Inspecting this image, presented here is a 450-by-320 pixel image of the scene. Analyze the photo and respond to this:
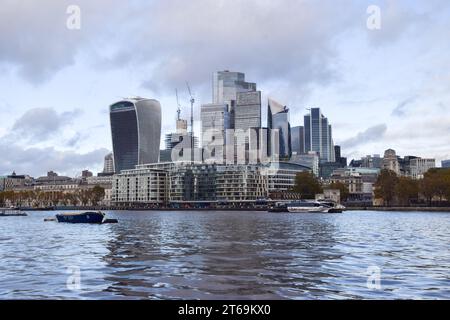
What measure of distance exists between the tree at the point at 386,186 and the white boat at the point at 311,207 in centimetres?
2300

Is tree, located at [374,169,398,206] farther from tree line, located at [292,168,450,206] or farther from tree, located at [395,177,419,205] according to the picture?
tree, located at [395,177,419,205]

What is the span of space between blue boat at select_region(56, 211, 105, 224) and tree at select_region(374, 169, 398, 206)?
268ft

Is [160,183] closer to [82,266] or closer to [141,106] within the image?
[141,106]

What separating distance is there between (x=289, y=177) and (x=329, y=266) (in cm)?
15323

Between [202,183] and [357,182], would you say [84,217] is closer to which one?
[202,183]

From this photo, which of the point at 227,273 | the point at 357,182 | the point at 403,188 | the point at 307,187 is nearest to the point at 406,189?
the point at 403,188

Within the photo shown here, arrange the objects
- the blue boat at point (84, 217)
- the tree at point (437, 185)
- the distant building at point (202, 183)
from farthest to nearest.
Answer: the distant building at point (202, 183), the tree at point (437, 185), the blue boat at point (84, 217)

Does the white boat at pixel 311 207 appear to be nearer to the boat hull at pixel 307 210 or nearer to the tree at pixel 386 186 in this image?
the boat hull at pixel 307 210

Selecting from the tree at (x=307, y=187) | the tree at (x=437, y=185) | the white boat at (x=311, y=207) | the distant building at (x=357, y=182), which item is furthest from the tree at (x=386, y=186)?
the distant building at (x=357, y=182)

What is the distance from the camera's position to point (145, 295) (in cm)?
1050

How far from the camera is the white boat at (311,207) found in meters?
102

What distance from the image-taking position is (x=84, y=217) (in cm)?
5941

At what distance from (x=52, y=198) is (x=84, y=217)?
134 metres
